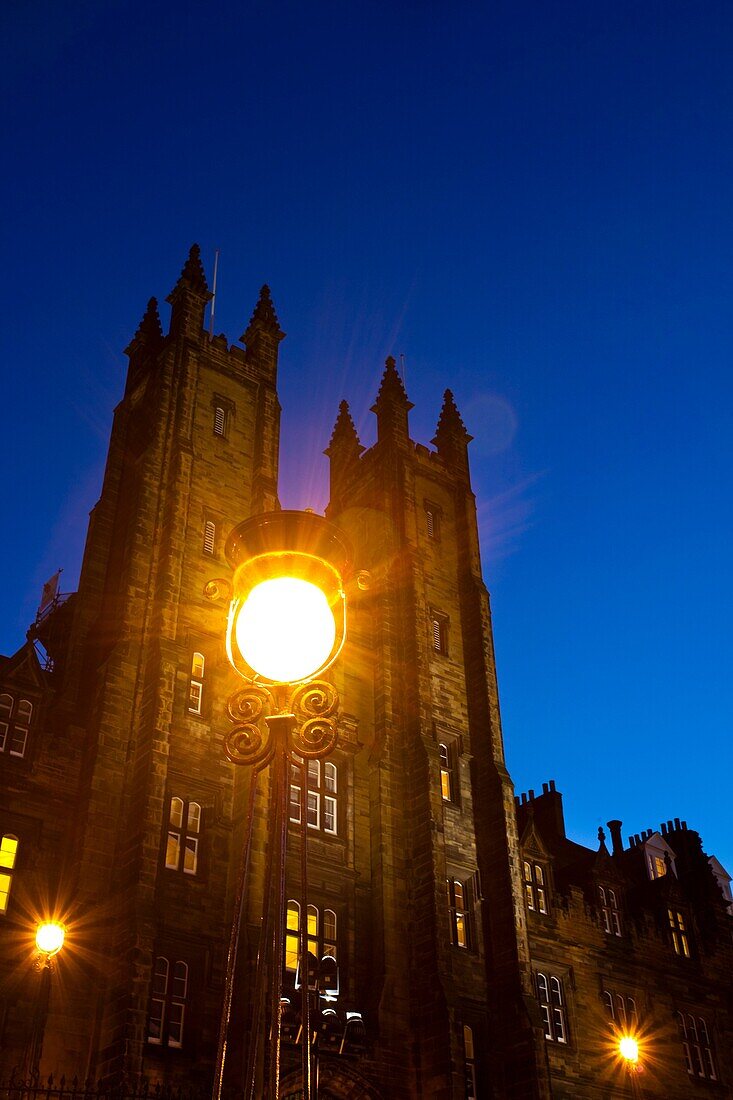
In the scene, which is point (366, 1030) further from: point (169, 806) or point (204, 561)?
point (204, 561)

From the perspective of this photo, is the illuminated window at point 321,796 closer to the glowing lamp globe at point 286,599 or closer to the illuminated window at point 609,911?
the illuminated window at point 609,911

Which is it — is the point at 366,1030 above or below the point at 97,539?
below

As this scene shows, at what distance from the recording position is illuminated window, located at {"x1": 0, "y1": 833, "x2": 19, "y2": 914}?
26000mm

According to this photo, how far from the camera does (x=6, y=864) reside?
2666 centimetres

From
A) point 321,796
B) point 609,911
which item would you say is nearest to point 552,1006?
point 609,911

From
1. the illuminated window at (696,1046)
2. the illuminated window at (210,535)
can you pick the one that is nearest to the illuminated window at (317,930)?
the illuminated window at (210,535)

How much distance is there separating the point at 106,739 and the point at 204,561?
7.56 m

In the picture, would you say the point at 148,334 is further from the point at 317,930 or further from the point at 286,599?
the point at 286,599

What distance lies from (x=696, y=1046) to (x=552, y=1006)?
868cm

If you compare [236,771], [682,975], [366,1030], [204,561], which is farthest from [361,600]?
[682,975]

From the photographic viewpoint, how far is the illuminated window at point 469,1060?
3057 cm

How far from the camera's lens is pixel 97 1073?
80.0ft

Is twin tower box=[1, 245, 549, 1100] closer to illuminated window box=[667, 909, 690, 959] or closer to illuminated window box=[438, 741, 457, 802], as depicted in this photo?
illuminated window box=[438, 741, 457, 802]

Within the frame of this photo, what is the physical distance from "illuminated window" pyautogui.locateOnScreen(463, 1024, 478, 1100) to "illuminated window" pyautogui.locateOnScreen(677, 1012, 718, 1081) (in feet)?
39.5
